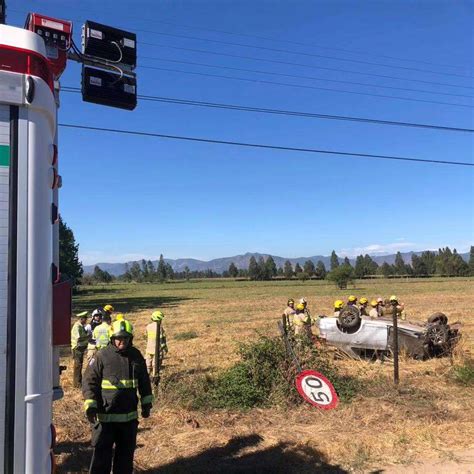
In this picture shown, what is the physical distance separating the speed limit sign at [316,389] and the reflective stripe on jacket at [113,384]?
11.6ft

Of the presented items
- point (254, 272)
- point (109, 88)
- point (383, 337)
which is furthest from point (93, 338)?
point (254, 272)

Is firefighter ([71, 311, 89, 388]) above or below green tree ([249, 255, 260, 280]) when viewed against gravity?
below

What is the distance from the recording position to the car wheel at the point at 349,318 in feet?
39.1

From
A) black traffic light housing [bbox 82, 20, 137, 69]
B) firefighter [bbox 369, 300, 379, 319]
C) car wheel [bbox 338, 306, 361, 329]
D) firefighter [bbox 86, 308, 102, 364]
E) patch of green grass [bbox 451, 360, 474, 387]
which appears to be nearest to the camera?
black traffic light housing [bbox 82, 20, 137, 69]

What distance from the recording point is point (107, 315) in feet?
33.9

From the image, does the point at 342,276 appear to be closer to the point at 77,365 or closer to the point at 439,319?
the point at 439,319

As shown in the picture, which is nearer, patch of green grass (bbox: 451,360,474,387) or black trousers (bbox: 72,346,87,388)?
patch of green grass (bbox: 451,360,474,387)

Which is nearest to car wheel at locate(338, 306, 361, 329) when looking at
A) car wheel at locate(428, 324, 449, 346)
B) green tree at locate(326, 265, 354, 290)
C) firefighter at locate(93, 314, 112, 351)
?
car wheel at locate(428, 324, 449, 346)

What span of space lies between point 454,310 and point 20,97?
26.8 meters

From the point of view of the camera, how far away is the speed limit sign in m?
7.47

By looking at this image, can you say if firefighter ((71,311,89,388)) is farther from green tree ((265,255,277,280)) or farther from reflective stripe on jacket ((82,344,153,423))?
green tree ((265,255,277,280))

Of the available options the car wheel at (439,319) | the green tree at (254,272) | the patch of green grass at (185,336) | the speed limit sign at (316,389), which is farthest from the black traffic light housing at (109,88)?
the green tree at (254,272)

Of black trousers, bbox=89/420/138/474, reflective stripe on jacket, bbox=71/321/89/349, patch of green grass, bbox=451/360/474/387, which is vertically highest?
reflective stripe on jacket, bbox=71/321/89/349

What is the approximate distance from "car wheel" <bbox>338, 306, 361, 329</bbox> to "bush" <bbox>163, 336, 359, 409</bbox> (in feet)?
10.9
